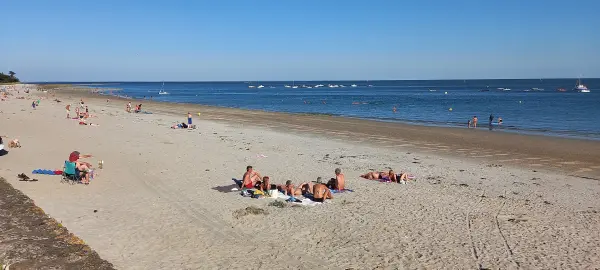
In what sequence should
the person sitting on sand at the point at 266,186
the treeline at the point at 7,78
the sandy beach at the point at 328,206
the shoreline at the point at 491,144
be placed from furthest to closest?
the treeline at the point at 7,78 < the shoreline at the point at 491,144 < the person sitting on sand at the point at 266,186 < the sandy beach at the point at 328,206

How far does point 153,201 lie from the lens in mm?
12117

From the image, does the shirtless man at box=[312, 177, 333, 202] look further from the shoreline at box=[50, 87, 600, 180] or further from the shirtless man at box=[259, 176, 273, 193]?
the shoreline at box=[50, 87, 600, 180]

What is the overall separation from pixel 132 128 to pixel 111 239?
20.7 meters

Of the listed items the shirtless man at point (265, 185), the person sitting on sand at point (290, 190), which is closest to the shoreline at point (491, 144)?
the person sitting on sand at point (290, 190)

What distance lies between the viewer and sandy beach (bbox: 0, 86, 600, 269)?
852 centimetres

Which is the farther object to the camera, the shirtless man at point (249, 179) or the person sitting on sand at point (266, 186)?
the shirtless man at point (249, 179)

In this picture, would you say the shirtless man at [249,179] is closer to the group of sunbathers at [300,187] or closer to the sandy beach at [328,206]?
the group of sunbathers at [300,187]

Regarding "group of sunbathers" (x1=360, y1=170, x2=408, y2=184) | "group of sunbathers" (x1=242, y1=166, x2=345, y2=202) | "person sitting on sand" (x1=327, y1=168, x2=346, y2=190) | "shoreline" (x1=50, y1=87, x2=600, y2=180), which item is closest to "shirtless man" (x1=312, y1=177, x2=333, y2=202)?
"group of sunbathers" (x1=242, y1=166, x2=345, y2=202)

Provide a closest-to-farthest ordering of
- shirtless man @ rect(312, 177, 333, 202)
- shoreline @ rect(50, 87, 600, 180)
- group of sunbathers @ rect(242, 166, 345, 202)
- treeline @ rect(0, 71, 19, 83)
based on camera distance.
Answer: shirtless man @ rect(312, 177, 333, 202) → group of sunbathers @ rect(242, 166, 345, 202) → shoreline @ rect(50, 87, 600, 180) → treeline @ rect(0, 71, 19, 83)

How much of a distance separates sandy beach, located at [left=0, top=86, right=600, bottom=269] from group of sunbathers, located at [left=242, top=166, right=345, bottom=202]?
375 mm

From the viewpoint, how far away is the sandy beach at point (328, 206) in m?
8.52

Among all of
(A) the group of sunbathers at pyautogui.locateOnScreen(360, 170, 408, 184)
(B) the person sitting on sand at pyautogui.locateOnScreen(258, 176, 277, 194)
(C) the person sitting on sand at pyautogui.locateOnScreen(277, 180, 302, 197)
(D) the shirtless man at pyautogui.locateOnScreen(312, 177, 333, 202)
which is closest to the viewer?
(D) the shirtless man at pyautogui.locateOnScreen(312, 177, 333, 202)

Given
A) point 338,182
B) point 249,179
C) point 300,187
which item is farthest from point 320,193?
point 249,179

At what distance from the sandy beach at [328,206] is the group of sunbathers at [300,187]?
1.23 ft
